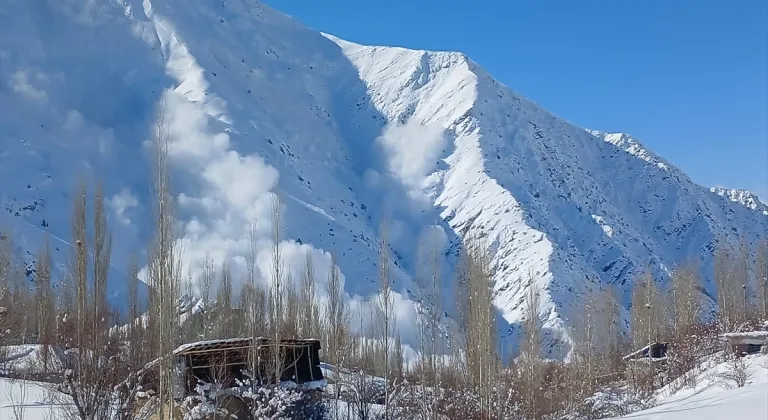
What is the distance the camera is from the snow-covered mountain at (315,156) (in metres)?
103

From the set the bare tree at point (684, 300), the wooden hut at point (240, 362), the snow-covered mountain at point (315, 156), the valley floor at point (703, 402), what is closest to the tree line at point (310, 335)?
the bare tree at point (684, 300)

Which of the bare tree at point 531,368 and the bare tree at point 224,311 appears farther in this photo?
the bare tree at point 224,311

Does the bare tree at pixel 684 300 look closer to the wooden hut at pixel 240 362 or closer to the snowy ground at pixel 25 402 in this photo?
the wooden hut at pixel 240 362

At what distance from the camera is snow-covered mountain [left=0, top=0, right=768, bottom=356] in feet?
337

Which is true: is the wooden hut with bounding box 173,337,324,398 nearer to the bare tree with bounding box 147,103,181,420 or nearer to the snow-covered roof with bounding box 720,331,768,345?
the bare tree with bounding box 147,103,181,420

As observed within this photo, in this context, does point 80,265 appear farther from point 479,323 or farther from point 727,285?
point 727,285

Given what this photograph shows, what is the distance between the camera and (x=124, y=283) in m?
81.4

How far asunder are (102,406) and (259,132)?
381ft

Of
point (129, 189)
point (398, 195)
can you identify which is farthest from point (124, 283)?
point (398, 195)

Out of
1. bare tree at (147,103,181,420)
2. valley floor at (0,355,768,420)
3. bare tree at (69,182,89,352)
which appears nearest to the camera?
valley floor at (0,355,768,420)

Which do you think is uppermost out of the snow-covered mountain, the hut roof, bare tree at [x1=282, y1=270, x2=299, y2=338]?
the snow-covered mountain

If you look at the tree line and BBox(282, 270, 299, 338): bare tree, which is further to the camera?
BBox(282, 270, 299, 338): bare tree

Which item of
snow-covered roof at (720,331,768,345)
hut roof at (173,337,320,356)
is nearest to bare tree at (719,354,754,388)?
snow-covered roof at (720,331,768,345)

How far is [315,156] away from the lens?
14638cm
